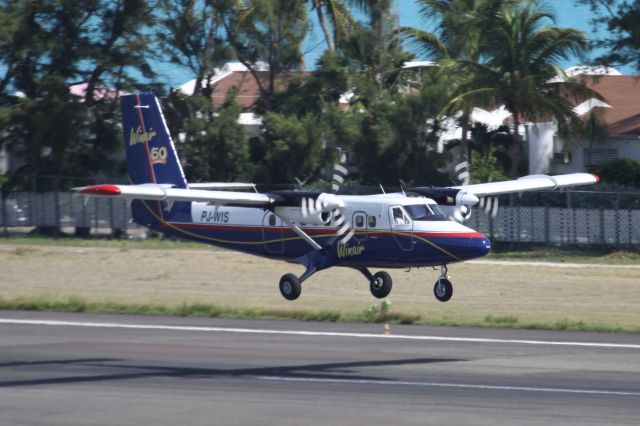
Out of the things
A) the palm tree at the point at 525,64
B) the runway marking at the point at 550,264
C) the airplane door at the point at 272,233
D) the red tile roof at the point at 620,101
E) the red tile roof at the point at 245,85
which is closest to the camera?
the airplane door at the point at 272,233

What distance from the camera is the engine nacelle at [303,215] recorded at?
25719mm

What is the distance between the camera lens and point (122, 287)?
35188 millimetres

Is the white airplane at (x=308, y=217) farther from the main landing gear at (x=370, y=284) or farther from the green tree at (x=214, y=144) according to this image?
the green tree at (x=214, y=144)

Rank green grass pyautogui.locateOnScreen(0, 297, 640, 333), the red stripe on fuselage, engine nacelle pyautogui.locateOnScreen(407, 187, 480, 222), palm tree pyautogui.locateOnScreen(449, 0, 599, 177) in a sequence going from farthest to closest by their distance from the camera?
palm tree pyautogui.locateOnScreen(449, 0, 599, 177) → green grass pyautogui.locateOnScreen(0, 297, 640, 333) → engine nacelle pyautogui.locateOnScreen(407, 187, 480, 222) → the red stripe on fuselage

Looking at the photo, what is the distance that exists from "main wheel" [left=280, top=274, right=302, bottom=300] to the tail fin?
13.0 ft

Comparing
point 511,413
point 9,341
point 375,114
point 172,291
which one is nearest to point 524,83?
point 375,114

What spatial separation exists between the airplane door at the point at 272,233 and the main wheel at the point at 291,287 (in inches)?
31.3

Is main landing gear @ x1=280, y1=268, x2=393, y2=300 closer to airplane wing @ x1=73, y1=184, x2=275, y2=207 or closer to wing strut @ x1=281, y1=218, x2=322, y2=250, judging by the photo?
wing strut @ x1=281, y1=218, x2=322, y2=250

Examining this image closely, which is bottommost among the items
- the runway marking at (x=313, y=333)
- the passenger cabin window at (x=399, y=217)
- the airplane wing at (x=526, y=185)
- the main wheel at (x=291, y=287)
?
the runway marking at (x=313, y=333)

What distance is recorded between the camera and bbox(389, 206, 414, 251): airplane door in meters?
25.6

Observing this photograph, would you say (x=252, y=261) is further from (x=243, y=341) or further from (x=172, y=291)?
(x=243, y=341)

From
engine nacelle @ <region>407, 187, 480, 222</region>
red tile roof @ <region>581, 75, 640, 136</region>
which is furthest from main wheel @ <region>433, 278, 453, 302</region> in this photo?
red tile roof @ <region>581, 75, 640, 136</region>

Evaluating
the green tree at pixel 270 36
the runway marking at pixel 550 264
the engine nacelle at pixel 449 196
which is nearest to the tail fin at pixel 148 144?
the engine nacelle at pixel 449 196

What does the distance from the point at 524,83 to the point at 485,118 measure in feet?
28.1
